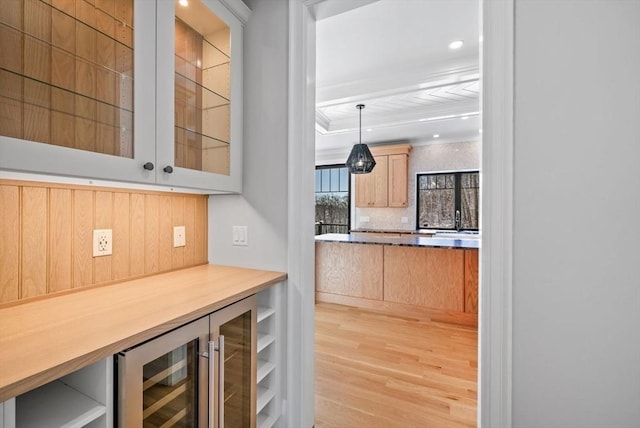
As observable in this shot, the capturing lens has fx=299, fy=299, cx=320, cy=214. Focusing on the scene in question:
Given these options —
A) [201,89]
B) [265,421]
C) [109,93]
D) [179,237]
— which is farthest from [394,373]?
[109,93]

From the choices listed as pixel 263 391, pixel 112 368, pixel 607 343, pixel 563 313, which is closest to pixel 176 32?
pixel 112 368

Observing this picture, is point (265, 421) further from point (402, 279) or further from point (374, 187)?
point (374, 187)

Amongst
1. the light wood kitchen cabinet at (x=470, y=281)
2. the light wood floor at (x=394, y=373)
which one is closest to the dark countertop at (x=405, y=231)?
the light wood kitchen cabinet at (x=470, y=281)

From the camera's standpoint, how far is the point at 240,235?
1620mm

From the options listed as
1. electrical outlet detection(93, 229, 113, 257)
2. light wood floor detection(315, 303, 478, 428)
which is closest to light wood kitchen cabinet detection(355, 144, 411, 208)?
light wood floor detection(315, 303, 478, 428)

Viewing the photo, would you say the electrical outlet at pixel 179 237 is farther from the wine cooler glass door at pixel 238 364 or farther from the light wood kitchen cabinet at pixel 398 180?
the light wood kitchen cabinet at pixel 398 180

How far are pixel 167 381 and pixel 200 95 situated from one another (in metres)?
1.15

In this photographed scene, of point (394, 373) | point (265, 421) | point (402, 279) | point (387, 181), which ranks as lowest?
point (394, 373)

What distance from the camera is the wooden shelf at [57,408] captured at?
2.25 feet

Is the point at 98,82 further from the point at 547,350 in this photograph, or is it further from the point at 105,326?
the point at 547,350

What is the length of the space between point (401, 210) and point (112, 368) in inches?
226

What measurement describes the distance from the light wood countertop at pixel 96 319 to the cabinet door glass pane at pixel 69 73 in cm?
52

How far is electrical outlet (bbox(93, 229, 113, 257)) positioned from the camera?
1.23 m

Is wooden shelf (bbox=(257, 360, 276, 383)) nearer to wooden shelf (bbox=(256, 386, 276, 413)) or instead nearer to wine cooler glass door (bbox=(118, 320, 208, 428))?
wooden shelf (bbox=(256, 386, 276, 413))
